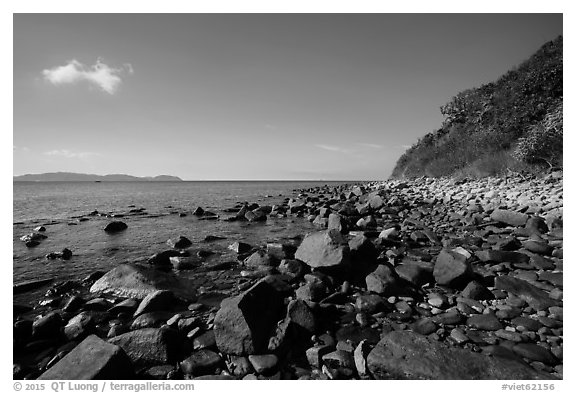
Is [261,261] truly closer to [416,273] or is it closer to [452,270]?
[416,273]

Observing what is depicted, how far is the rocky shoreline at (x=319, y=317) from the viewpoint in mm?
3223

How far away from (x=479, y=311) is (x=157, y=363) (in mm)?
5034

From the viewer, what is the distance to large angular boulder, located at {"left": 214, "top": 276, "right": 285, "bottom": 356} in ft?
11.8

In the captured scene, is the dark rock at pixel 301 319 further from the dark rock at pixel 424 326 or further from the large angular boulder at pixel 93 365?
the large angular boulder at pixel 93 365

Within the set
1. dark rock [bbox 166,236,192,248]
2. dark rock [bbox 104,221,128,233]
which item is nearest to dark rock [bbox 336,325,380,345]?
dark rock [bbox 166,236,192,248]

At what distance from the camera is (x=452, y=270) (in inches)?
209

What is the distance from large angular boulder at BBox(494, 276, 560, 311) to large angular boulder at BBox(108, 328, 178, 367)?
575 cm

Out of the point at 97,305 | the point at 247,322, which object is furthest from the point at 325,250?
the point at 97,305

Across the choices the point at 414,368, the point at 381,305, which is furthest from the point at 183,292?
the point at 414,368

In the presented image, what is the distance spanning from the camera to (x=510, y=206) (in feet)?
34.6

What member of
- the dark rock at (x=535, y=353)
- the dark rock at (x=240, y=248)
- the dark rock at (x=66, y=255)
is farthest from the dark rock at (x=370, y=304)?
the dark rock at (x=66, y=255)

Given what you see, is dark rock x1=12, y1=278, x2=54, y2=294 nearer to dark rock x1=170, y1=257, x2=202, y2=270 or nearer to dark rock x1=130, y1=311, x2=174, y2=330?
dark rock x1=170, y1=257, x2=202, y2=270

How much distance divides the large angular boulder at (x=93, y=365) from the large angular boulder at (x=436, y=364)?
9.91 feet

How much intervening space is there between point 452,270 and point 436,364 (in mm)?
2778
